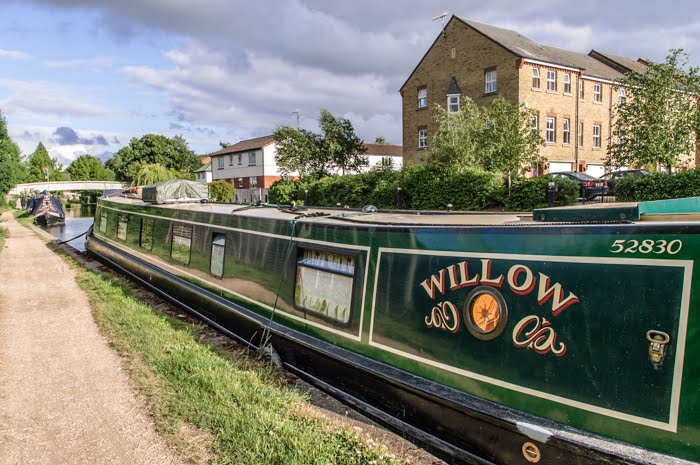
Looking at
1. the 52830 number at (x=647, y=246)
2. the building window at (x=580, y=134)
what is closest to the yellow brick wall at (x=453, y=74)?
the building window at (x=580, y=134)

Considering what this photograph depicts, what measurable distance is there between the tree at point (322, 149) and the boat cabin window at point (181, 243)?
21786 millimetres

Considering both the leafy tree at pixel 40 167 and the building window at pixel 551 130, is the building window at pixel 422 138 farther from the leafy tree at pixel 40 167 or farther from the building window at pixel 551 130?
the leafy tree at pixel 40 167

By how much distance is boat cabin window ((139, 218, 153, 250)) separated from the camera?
30.2 feet

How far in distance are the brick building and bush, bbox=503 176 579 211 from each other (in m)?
10.6

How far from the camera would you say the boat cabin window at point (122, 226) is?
11.0 m

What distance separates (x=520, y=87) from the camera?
25.0 metres

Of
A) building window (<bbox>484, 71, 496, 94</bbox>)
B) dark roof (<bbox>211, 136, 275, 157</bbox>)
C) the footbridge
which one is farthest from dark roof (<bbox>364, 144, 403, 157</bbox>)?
the footbridge

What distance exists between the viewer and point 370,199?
21.7 metres

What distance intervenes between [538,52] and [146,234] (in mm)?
25587

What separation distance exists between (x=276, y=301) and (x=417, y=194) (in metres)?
14.5

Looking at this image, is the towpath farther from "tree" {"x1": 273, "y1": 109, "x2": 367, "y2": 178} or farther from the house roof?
the house roof

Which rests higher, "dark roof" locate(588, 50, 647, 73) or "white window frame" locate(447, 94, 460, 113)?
"dark roof" locate(588, 50, 647, 73)

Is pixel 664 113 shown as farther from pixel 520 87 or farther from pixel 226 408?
pixel 226 408

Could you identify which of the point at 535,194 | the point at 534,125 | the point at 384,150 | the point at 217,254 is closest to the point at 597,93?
the point at 534,125
